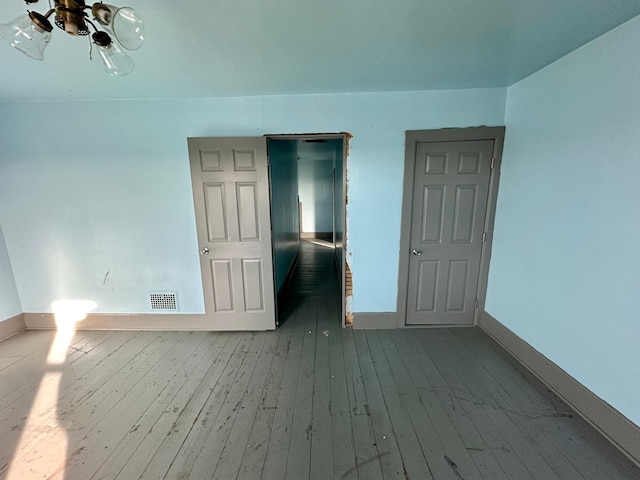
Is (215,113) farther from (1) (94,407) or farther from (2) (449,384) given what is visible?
(2) (449,384)

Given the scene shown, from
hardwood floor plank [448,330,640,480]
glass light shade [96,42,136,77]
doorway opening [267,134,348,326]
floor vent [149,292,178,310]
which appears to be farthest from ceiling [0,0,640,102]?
hardwood floor plank [448,330,640,480]

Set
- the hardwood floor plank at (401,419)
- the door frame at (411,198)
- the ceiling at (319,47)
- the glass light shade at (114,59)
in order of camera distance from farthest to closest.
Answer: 1. the door frame at (411,198)
2. the hardwood floor plank at (401,419)
3. the ceiling at (319,47)
4. the glass light shade at (114,59)

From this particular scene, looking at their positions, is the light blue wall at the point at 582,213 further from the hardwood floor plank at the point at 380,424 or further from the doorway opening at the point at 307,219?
the doorway opening at the point at 307,219

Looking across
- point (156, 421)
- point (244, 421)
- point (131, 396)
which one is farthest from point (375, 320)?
point (131, 396)

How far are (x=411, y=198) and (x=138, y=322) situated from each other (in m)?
3.39

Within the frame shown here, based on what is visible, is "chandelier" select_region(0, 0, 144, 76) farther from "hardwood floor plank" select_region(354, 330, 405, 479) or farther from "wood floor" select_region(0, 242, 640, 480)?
"hardwood floor plank" select_region(354, 330, 405, 479)

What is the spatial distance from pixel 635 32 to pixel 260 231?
9.73ft

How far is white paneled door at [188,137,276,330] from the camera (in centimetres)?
260

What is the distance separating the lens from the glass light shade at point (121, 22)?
3.41 feet

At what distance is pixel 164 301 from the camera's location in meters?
2.92

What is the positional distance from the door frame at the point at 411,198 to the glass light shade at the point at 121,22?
2.21 metres

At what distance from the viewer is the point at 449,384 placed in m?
2.07

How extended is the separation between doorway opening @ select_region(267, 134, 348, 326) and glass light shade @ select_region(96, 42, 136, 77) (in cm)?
144

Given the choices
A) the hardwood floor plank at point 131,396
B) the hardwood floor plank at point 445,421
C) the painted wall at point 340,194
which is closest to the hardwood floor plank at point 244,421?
the hardwood floor plank at point 131,396
